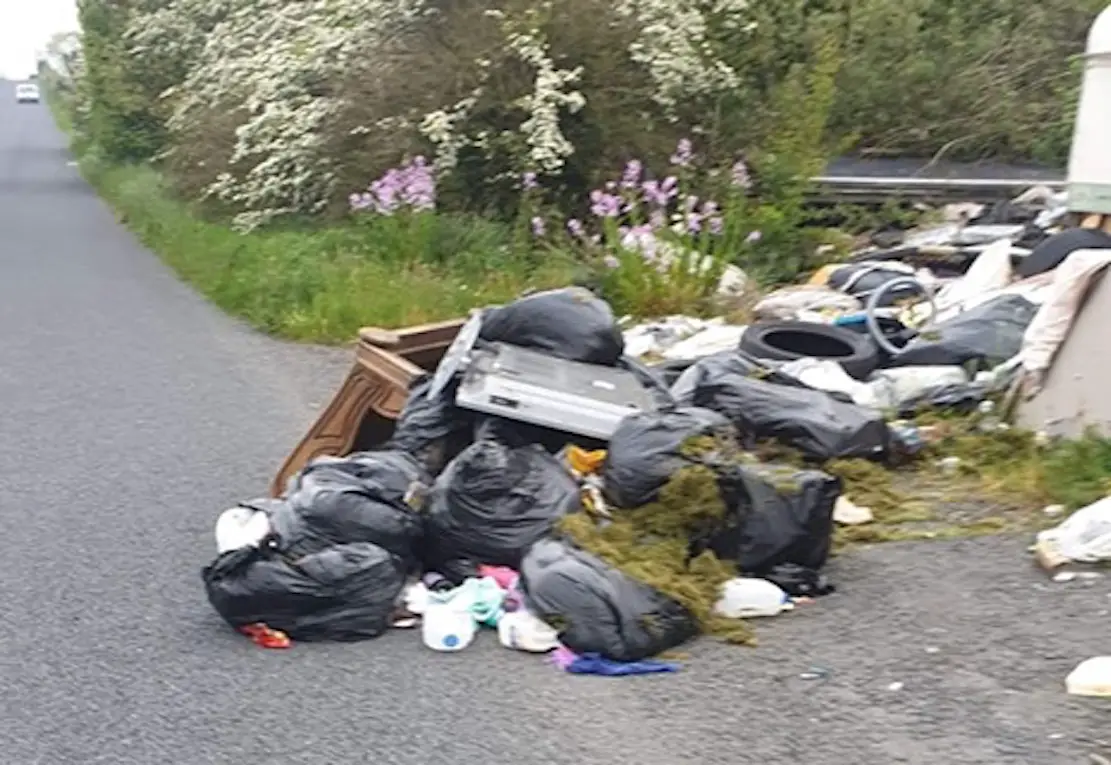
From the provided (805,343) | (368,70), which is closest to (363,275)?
(368,70)

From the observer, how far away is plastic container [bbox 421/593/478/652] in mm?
4754

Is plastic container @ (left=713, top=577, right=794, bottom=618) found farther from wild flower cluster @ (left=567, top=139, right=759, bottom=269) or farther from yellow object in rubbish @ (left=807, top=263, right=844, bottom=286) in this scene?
yellow object in rubbish @ (left=807, top=263, right=844, bottom=286)

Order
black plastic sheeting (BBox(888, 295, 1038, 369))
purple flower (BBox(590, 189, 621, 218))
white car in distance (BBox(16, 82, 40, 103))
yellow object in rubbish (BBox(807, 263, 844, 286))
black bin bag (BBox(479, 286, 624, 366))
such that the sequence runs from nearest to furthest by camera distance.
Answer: black bin bag (BBox(479, 286, 624, 366)), black plastic sheeting (BBox(888, 295, 1038, 369)), yellow object in rubbish (BBox(807, 263, 844, 286)), purple flower (BBox(590, 189, 621, 218)), white car in distance (BBox(16, 82, 40, 103))

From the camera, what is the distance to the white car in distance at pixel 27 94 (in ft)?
287

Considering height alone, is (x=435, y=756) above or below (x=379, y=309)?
above

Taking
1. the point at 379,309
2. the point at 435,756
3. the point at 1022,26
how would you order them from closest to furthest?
the point at 435,756
the point at 379,309
the point at 1022,26

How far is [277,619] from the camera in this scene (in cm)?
484

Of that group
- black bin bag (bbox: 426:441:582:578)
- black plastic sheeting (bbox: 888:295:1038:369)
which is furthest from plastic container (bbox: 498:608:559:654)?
black plastic sheeting (bbox: 888:295:1038:369)

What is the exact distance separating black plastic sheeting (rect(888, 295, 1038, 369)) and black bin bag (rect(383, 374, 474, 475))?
9.20 ft

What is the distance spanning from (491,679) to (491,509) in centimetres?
81

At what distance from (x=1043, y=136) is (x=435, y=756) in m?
13.4

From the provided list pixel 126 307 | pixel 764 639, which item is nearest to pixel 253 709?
pixel 764 639

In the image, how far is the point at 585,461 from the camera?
18.2ft

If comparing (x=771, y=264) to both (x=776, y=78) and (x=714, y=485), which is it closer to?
(x=776, y=78)
